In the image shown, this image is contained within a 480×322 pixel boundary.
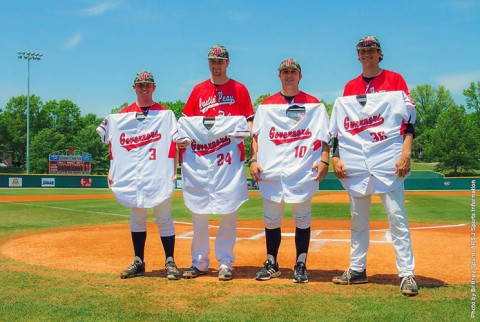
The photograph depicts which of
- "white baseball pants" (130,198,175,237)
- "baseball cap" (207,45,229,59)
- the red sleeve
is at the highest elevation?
"baseball cap" (207,45,229,59)

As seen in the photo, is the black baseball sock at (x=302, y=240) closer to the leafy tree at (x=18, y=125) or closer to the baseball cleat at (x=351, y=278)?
the baseball cleat at (x=351, y=278)

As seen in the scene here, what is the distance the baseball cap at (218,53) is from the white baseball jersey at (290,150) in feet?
2.61

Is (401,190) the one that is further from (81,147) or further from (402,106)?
(81,147)

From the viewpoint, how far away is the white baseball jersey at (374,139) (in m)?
4.84

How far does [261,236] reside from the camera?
9711 millimetres

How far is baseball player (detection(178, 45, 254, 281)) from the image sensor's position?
5.59 meters

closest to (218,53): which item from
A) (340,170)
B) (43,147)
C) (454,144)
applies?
(340,170)

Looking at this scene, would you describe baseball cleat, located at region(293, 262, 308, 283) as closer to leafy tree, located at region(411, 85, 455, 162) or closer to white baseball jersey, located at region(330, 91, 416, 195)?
white baseball jersey, located at region(330, 91, 416, 195)

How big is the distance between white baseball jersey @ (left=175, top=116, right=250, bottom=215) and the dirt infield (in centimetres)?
89

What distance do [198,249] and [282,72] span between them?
2.29 m

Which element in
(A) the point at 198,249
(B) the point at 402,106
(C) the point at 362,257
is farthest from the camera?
(A) the point at 198,249

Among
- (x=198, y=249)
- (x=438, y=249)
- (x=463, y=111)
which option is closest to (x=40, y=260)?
(x=198, y=249)

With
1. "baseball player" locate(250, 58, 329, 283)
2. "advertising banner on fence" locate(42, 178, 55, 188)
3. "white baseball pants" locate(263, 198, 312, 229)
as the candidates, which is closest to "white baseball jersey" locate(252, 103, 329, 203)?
"baseball player" locate(250, 58, 329, 283)

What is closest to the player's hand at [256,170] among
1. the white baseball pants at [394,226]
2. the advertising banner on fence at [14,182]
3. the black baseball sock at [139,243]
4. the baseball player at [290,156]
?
the baseball player at [290,156]
